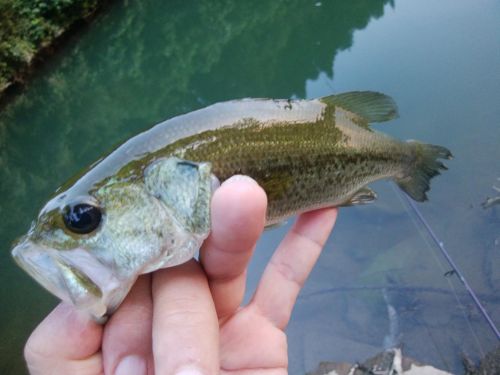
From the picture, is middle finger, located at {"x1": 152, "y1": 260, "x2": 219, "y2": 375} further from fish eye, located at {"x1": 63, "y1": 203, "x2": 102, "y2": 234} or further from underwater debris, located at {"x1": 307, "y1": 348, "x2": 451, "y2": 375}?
underwater debris, located at {"x1": 307, "y1": 348, "x2": 451, "y2": 375}

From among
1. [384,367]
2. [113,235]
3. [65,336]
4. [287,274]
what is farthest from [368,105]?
[384,367]

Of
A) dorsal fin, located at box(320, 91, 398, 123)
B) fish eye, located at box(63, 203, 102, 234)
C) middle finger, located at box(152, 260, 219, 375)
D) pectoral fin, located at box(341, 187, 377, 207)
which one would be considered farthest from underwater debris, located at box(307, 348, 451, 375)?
fish eye, located at box(63, 203, 102, 234)

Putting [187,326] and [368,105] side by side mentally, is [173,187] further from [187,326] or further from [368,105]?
[368,105]

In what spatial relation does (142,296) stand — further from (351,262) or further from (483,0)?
(483,0)

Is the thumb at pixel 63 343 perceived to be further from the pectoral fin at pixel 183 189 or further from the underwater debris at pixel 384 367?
the underwater debris at pixel 384 367

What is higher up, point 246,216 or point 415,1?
point 246,216

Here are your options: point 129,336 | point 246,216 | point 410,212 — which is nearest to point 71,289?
point 129,336
